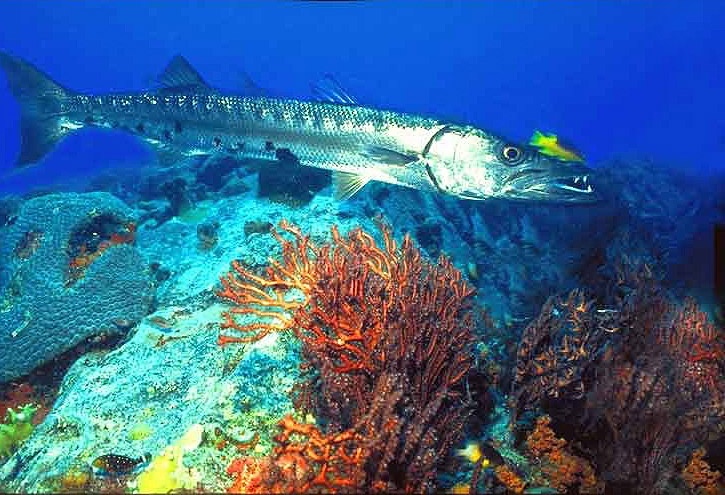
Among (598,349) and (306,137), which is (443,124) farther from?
(598,349)

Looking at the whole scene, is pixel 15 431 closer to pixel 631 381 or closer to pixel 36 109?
pixel 36 109

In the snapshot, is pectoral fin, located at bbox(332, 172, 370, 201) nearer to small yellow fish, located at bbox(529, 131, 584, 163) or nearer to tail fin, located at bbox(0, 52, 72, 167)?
small yellow fish, located at bbox(529, 131, 584, 163)

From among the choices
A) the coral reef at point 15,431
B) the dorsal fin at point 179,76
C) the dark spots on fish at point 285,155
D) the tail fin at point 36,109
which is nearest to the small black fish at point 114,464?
the coral reef at point 15,431

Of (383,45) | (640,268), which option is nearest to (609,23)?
(383,45)

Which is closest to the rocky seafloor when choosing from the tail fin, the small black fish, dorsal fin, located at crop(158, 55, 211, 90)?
the small black fish

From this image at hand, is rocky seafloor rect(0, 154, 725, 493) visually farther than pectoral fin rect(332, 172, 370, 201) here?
No

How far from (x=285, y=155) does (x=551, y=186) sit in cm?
356

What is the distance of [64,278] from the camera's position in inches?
240

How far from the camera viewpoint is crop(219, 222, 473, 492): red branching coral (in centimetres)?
244

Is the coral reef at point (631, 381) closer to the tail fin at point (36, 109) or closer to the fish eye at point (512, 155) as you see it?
the fish eye at point (512, 155)

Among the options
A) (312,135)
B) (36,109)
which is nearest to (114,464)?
(312,135)

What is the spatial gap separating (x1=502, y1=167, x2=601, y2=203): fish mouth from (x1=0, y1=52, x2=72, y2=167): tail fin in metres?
6.62

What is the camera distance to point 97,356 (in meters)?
4.99

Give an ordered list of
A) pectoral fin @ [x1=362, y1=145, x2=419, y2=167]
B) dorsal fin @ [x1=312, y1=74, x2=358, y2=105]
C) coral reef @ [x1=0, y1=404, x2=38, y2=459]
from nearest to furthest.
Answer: coral reef @ [x1=0, y1=404, x2=38, y2=459]
pectoral fin @ [x1=362, y1=145, x2=419, y2=167]
dorsal fin @ [x1=312, y1=74, x2=358, y2=105]
